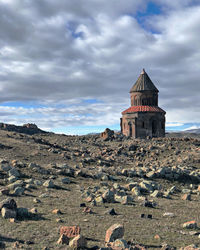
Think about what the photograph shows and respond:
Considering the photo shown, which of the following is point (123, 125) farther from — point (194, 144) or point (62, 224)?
point (62, 224)

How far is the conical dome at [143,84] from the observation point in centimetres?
4444

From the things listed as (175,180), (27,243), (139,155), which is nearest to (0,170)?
(27,243)

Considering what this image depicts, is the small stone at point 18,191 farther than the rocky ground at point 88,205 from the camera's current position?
Yes

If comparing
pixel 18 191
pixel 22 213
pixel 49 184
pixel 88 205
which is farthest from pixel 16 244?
pixel 49 184

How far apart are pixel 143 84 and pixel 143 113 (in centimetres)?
594

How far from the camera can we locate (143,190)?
12.4 m

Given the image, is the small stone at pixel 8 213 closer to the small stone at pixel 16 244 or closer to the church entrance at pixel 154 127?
the small stone at pixel 16 244

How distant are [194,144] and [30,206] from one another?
2352cm

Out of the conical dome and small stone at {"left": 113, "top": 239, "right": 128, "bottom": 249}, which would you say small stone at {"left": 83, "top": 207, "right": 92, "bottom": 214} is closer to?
small stone at {"left": 113, "top": 239, "right": 128, "bottom": 249}

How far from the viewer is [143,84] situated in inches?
1773

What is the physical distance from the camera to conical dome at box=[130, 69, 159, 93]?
146ft

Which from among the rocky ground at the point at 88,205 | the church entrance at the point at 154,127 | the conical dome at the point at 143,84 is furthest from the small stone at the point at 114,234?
the conical dome at the point at 143,84

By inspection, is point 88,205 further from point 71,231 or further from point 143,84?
point 143,84

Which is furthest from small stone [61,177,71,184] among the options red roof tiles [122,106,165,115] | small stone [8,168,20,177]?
red roof tiles [122,106,165,115]
